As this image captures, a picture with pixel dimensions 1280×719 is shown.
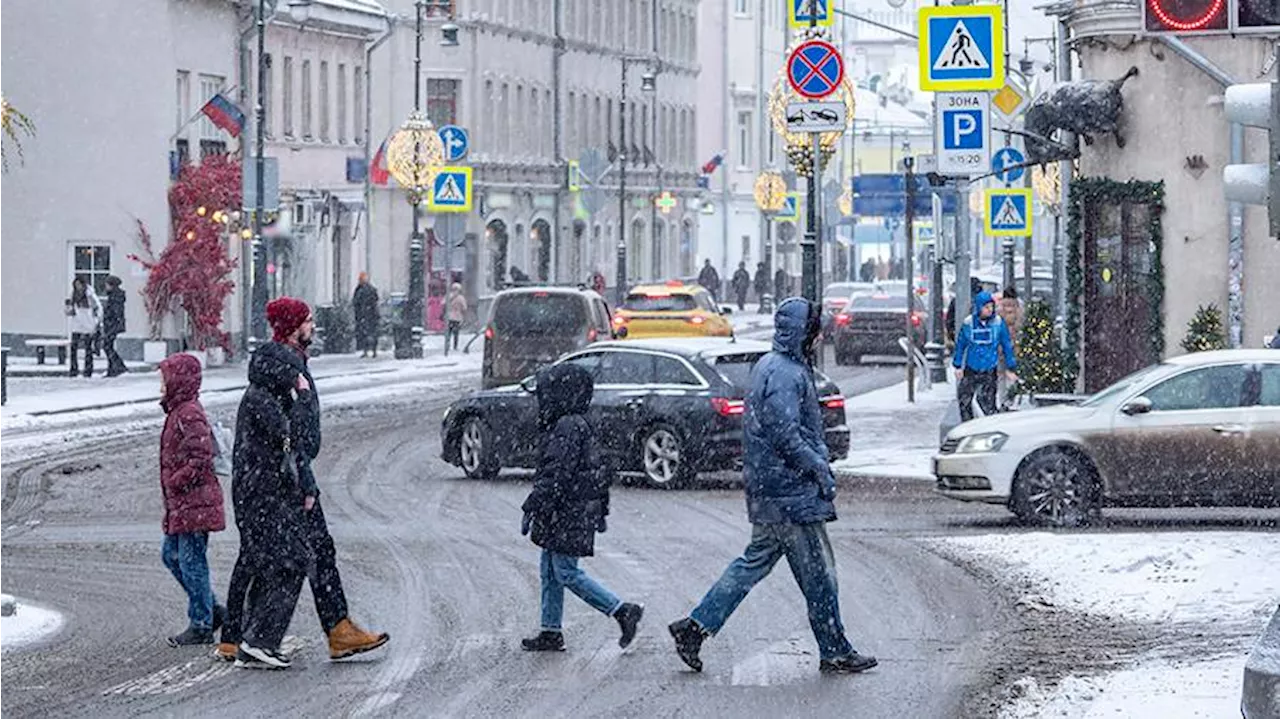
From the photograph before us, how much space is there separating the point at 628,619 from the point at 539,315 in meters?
24.5

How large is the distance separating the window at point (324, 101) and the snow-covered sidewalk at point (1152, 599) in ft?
146

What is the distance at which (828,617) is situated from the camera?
14789mm

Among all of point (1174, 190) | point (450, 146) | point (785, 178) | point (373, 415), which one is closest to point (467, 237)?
point (450, 146)

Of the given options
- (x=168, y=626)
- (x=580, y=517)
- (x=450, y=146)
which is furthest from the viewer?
(x=450, y=146)

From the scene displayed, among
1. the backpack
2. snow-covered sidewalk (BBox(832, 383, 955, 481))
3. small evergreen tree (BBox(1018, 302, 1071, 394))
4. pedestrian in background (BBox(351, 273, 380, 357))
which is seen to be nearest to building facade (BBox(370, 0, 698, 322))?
pedestrian in background (BBox(351, 273, 380, 357))

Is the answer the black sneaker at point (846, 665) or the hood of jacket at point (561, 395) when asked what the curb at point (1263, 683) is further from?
the hood of jacket at point (561, 395)

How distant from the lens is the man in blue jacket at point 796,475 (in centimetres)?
1467

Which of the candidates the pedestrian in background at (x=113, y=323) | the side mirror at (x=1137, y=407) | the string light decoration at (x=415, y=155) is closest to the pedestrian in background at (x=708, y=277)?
the string light decoration at (x=415, y=155)

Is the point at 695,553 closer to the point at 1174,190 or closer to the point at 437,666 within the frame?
the point at 437,666

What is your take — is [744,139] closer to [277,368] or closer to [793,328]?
[277,368]

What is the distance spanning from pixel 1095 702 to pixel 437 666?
334cm

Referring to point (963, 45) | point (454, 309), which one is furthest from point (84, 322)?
point (963, 45)

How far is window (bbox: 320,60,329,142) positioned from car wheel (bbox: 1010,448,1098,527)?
143 feet

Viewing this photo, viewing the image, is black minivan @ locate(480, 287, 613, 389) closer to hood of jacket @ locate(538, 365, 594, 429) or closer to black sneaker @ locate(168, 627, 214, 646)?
black sneaker @ locate(168, 627, 214, 646)
